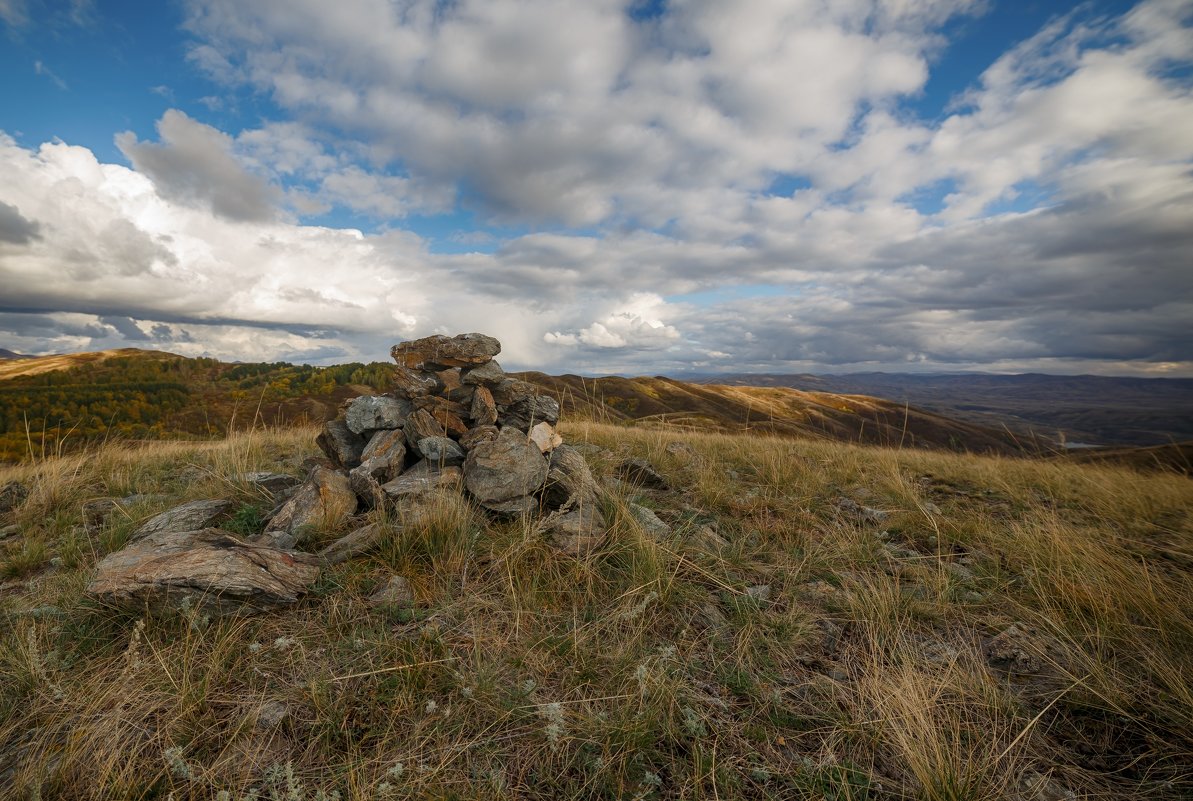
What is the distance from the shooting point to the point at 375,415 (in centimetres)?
698

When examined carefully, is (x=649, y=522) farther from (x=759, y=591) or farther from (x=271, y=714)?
(x=271, y=714)

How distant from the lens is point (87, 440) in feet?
33.3

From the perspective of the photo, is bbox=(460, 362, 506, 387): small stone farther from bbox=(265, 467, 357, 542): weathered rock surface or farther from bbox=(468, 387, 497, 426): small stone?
bbox=(265, 467, 357, 542): weathered rock surface

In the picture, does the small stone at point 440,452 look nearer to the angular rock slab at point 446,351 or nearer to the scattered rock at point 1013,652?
the angular rock slab at point 446,351

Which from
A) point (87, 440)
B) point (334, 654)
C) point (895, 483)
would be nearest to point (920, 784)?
point (334, 654)

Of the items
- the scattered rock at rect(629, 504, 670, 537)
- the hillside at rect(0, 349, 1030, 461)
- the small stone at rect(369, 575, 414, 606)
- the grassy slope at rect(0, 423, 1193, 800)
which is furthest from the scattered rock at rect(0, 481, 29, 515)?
the hillside at rect(0, 349, 1030, 461)

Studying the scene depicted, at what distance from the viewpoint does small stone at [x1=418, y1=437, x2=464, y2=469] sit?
20.5ft

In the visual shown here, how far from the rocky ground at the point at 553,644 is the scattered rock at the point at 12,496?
903mm

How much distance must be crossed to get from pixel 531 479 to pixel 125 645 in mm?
3734

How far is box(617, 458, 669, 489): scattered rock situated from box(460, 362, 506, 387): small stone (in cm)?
265

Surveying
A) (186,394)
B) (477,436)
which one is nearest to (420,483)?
(477,436)

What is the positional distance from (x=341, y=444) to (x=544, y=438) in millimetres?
3165

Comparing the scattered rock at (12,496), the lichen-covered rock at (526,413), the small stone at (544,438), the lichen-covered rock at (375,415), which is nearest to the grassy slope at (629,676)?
the small stone at (544,438)

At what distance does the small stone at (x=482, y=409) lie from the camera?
22.6ft
